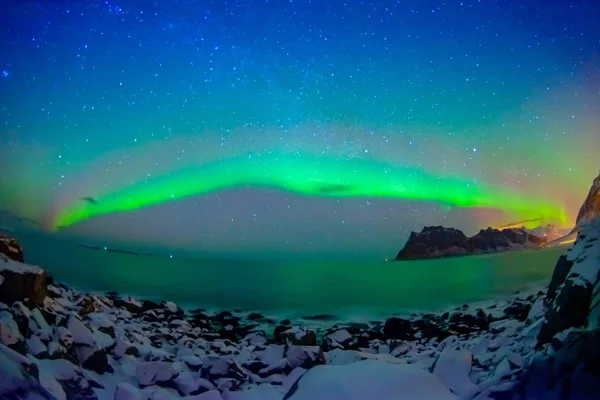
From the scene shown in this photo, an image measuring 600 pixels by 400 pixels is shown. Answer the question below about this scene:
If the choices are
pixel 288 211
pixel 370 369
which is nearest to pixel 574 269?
pixel 370 369

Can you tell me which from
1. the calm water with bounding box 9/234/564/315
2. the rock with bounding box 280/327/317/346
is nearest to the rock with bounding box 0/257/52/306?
the calm water with bounding box 9/234/564/315

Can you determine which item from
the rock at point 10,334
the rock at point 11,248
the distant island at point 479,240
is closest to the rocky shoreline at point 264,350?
the rock at point 10,334

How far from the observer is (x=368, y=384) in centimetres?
263

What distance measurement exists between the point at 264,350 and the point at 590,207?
2441 millimetres

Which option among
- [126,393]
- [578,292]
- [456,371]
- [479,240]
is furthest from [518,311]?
[126,393]

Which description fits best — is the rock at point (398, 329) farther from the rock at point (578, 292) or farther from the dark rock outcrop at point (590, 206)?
the dark rock outcrop at point (590, 206)

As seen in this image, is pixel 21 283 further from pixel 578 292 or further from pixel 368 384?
pixel 578 292

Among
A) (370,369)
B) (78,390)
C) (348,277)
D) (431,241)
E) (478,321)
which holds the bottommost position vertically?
(78,390)

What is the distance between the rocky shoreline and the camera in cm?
257

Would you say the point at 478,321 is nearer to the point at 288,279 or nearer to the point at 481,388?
the point at 481,388

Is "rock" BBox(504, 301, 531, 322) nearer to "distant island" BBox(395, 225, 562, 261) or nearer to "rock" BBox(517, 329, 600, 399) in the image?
"distant island" BBox(395, 225, 562, 261)

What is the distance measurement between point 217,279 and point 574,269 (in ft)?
7.65

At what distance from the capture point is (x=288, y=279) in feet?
11.3

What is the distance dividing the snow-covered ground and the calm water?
95 mm
